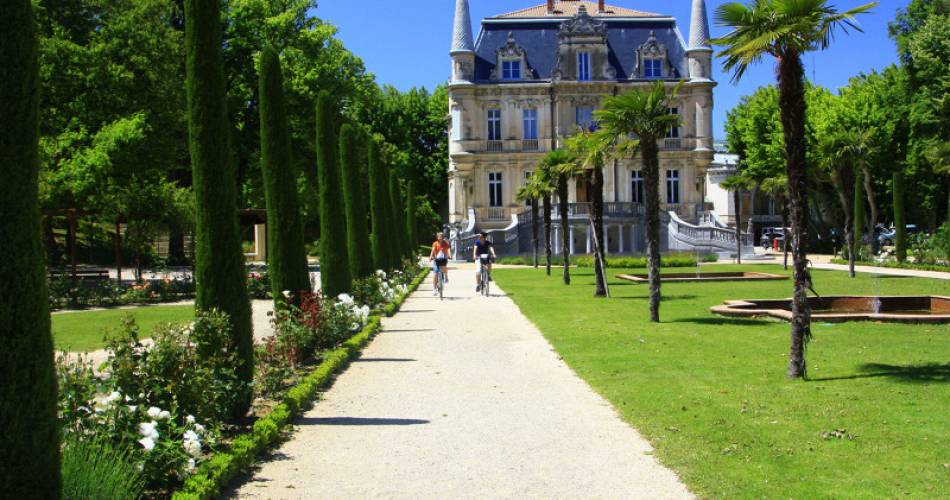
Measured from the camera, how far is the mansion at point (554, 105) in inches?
2402

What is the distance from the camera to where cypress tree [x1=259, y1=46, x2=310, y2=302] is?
1467 cm

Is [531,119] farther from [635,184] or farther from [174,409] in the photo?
[174,409]

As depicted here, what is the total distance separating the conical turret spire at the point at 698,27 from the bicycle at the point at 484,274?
3811cm

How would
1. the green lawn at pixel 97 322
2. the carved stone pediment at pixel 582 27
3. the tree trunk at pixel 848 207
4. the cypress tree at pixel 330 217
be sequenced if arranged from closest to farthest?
the green lawn at pixel 97 322, the cypress tree at pixel 330 217, the tree trunk at pixel 848 207, the carved stone pediment at pixel 582 27

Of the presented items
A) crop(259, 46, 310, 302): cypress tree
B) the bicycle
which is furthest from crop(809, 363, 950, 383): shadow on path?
the bicycle

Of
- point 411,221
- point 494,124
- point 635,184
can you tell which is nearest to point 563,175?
point 411,221

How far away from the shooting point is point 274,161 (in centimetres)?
→ 1512

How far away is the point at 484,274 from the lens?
28.7m

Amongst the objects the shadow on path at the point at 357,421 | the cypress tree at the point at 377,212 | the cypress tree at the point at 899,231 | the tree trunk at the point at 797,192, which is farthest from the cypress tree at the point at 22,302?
the cypress tree at the point at 899,231

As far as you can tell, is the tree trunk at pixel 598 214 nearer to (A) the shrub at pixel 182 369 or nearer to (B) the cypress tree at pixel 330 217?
(B) the cypress tree at pixel 330 217

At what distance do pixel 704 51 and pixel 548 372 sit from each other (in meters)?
51.9

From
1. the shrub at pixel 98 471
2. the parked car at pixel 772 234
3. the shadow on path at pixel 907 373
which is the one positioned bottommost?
the shadow on path at pixel 907 373

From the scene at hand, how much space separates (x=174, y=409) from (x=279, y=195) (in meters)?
7.51

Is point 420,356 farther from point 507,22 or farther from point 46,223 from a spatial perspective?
point 507,22
